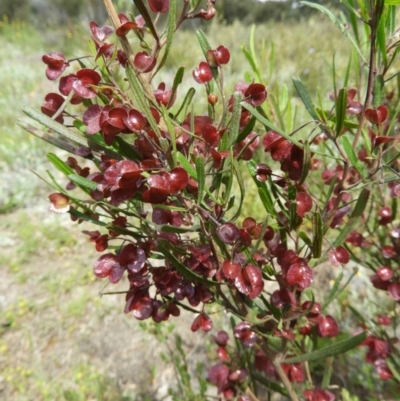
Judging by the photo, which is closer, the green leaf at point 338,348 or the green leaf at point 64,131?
the green leaf at point 64,131

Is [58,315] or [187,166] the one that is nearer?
[187,166]

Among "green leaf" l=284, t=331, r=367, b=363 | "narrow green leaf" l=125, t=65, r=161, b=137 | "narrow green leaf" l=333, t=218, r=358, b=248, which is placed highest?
"narrow green leaf" l=125, t=65, r=161, b=137

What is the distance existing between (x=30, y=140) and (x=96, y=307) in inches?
98.3

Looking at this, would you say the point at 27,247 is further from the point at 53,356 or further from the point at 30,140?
the point at 30,140

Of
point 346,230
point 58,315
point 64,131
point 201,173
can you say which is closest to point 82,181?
point 64,131

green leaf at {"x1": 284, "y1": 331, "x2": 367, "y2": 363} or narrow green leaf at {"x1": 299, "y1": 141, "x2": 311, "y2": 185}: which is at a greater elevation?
narrow green leaf at {"x1": 299, "y1": 141, "x2": 311, "y2": 185}

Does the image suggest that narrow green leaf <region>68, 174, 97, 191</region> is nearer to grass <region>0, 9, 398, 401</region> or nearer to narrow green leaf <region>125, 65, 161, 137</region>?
narrow green leaf <region>125, 65, 161, 137</region>

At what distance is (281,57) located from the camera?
5.48m

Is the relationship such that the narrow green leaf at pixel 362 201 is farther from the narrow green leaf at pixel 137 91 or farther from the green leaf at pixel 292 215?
the narrow green leaf at pixel 137 91

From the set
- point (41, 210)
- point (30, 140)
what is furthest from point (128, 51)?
point (30, 140)

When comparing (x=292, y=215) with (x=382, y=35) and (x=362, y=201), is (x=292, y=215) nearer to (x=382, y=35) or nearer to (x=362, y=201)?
(x=362, y=201)

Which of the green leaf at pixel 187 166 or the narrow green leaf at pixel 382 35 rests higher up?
the narrow green leaf at pixel 382 35

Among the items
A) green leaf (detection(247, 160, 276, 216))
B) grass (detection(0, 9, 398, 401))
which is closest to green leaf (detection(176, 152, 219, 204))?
green leaf (detection(247, 160, 276, 216))

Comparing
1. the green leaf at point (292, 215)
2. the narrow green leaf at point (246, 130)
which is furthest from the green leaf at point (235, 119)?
the green leaf at point (292, 215)
